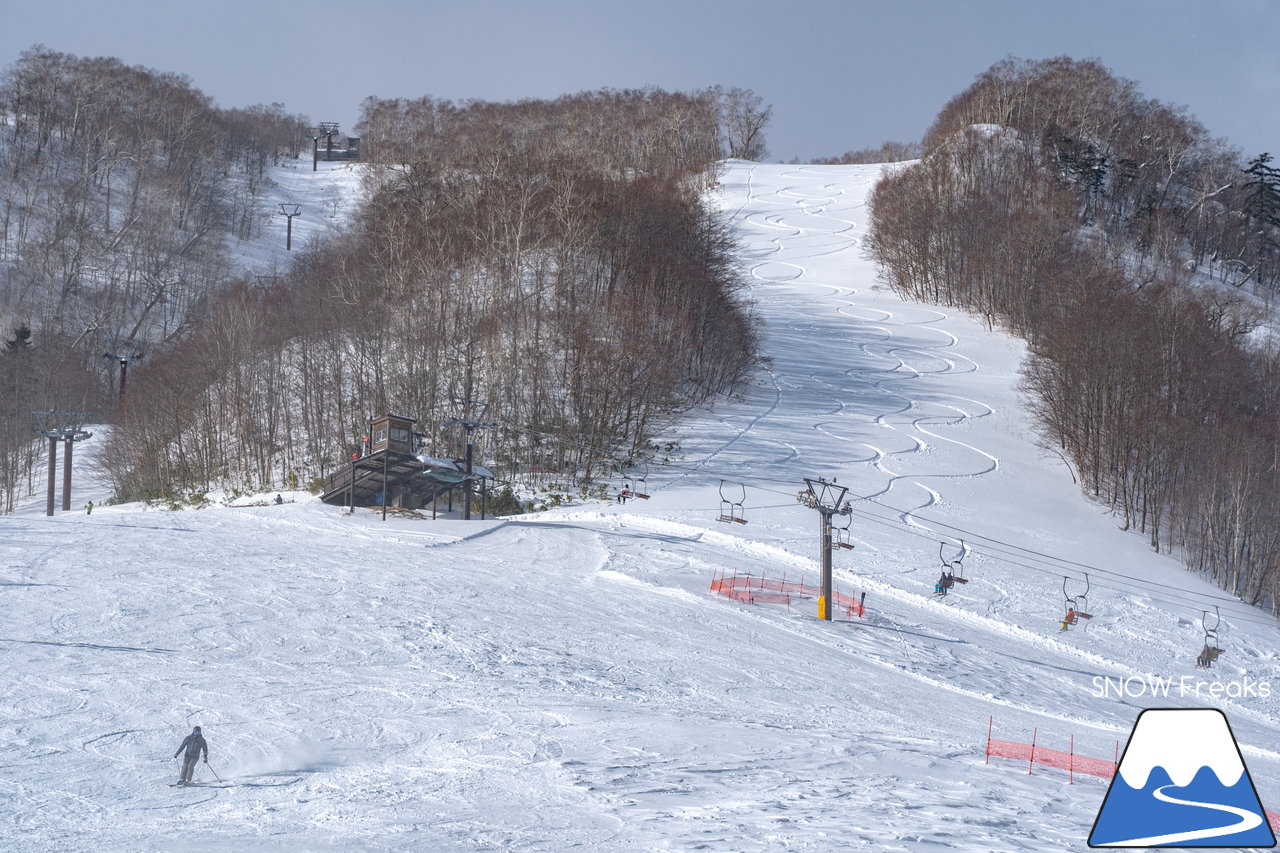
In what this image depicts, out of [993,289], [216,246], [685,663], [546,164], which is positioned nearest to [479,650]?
[685,663]

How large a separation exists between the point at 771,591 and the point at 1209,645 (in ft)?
36.9

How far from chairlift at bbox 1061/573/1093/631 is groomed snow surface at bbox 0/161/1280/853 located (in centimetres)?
33

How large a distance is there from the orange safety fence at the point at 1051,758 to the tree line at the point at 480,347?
25.0m

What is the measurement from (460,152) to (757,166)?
126ft

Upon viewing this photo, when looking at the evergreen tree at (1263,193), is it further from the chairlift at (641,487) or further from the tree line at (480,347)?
the chairlift at (641,487)

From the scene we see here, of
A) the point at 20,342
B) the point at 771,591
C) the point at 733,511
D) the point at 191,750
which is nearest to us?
the point at 191,750

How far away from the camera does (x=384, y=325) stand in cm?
4734

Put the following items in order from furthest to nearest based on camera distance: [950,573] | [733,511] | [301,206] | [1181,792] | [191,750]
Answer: [301,206] < [733,511] < [950,573] < [191,750] < [1181,792]

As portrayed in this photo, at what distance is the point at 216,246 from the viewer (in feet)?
256

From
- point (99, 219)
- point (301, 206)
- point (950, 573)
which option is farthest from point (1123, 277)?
point (99, 219)

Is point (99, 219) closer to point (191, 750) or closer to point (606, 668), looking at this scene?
point (606, 668)

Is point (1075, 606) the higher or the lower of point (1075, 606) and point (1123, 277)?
the lower

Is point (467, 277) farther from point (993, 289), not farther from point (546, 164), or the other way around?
point (993, 289)

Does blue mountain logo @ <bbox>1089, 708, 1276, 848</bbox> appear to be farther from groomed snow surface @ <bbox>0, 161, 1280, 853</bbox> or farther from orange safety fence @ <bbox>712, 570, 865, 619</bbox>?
orange safety fence @ <bbox>712, 570, 865, 619</bbox>
